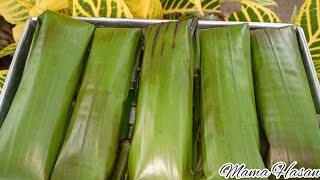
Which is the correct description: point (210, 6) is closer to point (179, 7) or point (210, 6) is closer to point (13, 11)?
point (179, 7)

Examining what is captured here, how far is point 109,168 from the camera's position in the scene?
1.22 m

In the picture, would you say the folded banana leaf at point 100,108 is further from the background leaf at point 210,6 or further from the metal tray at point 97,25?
the background leaf at point 210,6

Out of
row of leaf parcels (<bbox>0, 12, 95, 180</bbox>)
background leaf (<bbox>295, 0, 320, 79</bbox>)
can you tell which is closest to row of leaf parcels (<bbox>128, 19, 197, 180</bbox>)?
row of leaf parcels (<bbox>0, 12, 95, 180</bbox>)

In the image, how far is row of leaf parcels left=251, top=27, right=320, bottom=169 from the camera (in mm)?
1223

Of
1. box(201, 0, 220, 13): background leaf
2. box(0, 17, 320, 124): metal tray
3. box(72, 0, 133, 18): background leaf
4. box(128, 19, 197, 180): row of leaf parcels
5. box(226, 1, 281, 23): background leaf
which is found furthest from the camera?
box(201, 0, 220, 13): background leaf

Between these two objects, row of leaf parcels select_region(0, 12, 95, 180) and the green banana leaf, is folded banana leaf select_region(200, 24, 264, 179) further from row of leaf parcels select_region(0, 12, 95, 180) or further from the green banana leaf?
row of leaf parcels select_region(0, 12, 95, 180)

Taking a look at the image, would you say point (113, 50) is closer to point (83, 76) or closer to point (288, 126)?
point (83, 76)

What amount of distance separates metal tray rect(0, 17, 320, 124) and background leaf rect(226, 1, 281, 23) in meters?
0.16

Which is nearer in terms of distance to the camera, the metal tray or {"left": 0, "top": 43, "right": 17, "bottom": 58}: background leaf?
the metal tray

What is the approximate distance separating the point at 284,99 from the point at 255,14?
2.08 ft

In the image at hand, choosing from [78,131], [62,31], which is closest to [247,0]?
[62,31]

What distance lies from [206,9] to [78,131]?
1.05 meters

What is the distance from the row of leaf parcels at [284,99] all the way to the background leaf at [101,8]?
611mm

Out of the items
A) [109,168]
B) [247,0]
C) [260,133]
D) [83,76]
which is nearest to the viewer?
[109,168]
